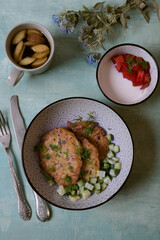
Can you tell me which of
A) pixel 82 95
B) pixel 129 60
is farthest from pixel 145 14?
pixel 82 95

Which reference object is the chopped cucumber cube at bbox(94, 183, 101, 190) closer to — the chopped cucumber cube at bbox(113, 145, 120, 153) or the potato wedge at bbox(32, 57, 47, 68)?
the chopped cucumber cube at bbox(113, 145, 120, 153)

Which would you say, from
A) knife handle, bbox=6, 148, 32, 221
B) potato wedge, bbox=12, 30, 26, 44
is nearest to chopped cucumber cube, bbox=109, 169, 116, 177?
knife handle, bbox=6, 148, 32, 221

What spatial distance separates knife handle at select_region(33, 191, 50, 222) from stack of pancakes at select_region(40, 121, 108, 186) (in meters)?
0.18

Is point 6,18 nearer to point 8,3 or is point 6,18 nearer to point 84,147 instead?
point 8,3

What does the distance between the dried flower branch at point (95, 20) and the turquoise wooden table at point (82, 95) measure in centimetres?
6

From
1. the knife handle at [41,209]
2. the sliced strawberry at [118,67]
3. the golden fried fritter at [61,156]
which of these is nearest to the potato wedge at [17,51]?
the golden fried fritter at [61,156]

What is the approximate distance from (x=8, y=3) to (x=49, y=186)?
127cm

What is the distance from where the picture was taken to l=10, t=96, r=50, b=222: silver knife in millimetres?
1598

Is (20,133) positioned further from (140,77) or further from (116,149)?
(140,77)

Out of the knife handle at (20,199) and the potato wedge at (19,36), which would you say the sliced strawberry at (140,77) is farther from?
the knife handle at (20,199)

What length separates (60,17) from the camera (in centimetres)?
161

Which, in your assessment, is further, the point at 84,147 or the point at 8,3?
the point at 8,3

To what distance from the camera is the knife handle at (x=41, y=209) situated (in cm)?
160

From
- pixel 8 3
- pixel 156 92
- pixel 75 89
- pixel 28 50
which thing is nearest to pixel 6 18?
pixel 8 3
